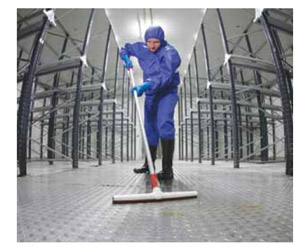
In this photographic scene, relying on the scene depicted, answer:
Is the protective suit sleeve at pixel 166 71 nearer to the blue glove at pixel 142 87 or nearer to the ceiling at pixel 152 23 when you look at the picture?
the blue glove at pixel 142 87

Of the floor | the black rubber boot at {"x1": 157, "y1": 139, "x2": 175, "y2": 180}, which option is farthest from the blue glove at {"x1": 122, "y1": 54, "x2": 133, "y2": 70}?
the floor

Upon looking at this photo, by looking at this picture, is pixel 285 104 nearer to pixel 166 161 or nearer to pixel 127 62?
pixel 166 161

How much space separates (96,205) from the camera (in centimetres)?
75

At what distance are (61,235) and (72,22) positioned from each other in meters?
3.88

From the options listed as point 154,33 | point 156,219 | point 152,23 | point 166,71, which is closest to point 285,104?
point 166,71

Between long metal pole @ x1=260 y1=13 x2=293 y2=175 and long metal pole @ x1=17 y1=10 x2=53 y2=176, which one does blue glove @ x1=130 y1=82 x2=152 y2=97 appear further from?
long metal pole @ x1=260 y1=13 x2=293 y2=175

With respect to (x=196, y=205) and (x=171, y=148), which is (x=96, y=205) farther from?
(x=171, y=148)

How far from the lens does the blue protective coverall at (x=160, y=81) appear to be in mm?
1281

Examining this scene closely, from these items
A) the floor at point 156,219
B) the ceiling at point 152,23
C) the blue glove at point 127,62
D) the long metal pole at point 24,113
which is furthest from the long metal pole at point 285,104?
the ceiling at point 152,23

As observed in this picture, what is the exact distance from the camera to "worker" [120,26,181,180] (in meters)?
1.27

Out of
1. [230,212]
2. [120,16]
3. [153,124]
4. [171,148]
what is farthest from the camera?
[120,16]

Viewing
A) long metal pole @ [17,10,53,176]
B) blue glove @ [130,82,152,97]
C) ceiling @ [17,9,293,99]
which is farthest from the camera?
ceiling @ [17,9,293,99]

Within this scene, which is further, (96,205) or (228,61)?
(228,61)
